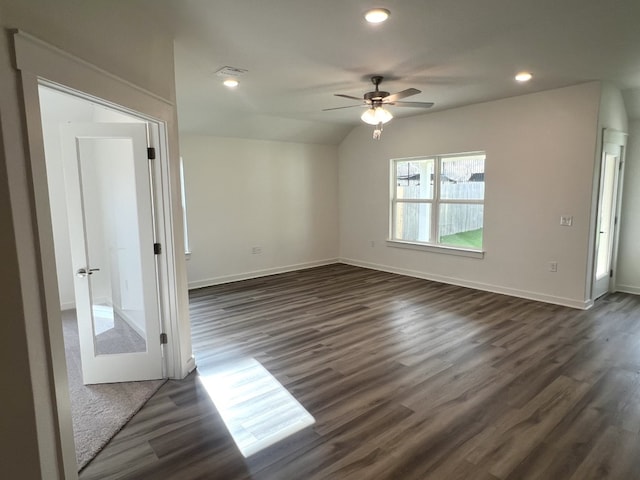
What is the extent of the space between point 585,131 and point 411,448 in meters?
4.23

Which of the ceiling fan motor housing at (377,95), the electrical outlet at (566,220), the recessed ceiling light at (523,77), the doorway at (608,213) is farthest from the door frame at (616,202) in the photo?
the ceiling fan motor housing at (377,95)

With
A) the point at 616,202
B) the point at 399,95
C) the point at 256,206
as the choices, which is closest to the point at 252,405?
the point at 399,95

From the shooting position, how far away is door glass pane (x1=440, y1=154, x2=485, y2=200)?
18.6ft

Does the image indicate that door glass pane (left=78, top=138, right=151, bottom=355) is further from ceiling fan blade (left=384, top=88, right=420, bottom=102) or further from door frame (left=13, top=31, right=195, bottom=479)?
ceiling fan blade (left=384, top=88, right=420, bottom=102)

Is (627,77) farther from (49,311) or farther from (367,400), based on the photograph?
(49,311)

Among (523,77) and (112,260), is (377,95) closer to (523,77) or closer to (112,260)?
(523,77)

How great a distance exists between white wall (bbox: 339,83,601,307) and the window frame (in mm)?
110

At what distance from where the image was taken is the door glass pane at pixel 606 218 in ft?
16.3

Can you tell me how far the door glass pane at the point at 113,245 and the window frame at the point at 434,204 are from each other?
15.1 feet

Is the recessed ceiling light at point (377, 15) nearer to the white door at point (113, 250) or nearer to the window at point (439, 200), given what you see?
the white door at point (113, 250)

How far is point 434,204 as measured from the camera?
630 cm

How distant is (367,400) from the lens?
2791 millimetres

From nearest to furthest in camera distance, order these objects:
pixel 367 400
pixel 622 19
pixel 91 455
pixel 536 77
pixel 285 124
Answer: pixel 91 455, pixel 622 19, pixel 367 400, pixel 536 77, pixel 285 124

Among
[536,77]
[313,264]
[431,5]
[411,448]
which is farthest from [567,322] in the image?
[313,264]
